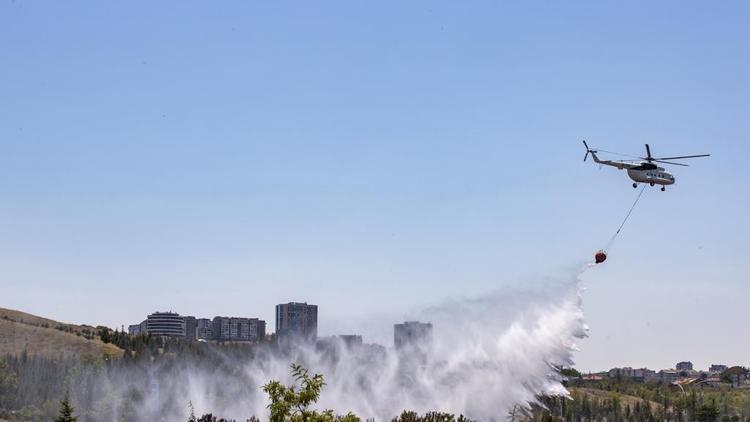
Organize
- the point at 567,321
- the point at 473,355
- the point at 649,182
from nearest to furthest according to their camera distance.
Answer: the point at 649,182
the point at 567,321
the point at 473,355

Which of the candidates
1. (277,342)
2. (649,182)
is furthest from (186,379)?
(649,182)

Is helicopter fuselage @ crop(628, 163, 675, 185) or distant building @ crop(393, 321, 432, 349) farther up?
helicopter fuselage @ crop(628, 163, 675, 185)

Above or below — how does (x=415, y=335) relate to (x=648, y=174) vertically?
below

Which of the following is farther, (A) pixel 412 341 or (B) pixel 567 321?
(A) pixel 412 341

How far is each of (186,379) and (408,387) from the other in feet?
200

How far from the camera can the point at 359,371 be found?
154 metres

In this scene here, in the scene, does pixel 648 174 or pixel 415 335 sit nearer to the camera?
pixel 648 174

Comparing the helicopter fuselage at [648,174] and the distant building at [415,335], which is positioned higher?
the helicopter fuselage at [648,174]

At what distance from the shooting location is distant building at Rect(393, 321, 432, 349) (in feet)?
Result: 481

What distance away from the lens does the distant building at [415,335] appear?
146500 mm

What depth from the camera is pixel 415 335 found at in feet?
482

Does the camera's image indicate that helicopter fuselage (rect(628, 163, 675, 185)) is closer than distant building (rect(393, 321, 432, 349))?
Yes

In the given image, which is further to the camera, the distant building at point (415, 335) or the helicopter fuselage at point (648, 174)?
the distant building at point (415, 335)

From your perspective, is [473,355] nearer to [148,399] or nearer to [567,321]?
[567,321]
